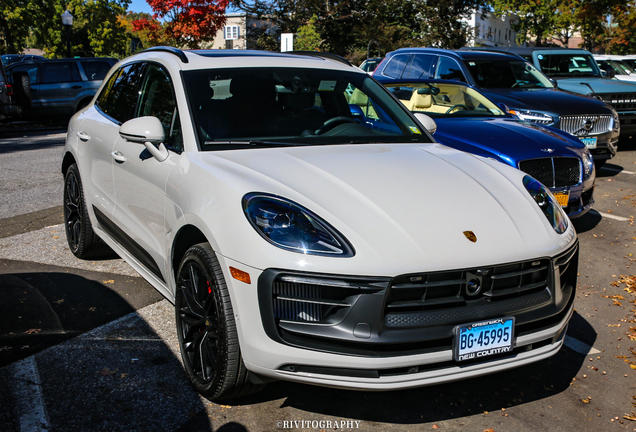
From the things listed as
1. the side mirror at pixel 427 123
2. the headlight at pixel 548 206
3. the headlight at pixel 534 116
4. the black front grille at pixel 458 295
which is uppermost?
the side mirror at pixel 427 123

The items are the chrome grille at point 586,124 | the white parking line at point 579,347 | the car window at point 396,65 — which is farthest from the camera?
the car window at point 396,65

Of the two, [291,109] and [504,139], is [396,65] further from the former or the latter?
[291,109]

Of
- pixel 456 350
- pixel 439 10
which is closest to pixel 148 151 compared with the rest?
pixel 456 350

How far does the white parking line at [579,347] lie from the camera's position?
3.79 metres

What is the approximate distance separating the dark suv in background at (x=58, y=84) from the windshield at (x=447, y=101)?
1246 cm

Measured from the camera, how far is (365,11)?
3662 centimetres

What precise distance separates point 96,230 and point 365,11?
3436 cm

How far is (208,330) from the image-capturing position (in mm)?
3004

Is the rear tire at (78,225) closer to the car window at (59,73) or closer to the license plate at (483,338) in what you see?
the license plate at (483,338)

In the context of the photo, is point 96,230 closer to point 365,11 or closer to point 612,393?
point 612,393

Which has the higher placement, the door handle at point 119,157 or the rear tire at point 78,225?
the door handle at point 119,157

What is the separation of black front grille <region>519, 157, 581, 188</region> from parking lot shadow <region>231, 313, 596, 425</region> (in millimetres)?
2883

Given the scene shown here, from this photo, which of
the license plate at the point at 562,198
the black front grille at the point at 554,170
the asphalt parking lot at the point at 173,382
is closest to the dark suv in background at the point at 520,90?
the black front grille at the point at 554,170

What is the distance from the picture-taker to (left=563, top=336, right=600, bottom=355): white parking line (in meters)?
3.79
